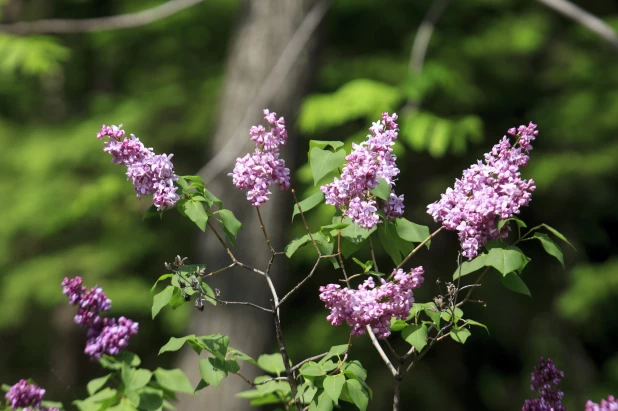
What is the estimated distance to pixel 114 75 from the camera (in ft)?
29.5

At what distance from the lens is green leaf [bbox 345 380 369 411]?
1.37 m

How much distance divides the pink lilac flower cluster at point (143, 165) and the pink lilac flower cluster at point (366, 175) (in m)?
0.32

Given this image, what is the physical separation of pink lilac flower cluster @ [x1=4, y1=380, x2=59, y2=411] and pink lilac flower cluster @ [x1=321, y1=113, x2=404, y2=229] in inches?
31.2

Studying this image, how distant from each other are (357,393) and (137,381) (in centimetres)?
61

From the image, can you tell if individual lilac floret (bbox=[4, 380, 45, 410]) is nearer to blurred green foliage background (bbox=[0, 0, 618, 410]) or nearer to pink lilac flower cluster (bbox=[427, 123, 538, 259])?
pink lilac flower cluster (bbox=[427, 123, 538, 259])

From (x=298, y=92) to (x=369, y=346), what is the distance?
9.29 ft

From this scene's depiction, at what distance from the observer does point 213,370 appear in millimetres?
1446

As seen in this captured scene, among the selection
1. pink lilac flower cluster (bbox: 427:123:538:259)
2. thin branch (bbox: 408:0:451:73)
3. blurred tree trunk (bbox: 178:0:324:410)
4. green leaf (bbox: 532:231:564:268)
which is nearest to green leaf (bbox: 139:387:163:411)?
pink lilac flower cluster (bbox: 427:123:538:259)

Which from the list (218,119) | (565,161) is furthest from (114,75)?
(565,161)

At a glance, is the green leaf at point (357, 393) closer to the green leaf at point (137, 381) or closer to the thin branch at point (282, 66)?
the green leaf at point (137, 381)

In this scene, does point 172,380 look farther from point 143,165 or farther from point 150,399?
point 143,165

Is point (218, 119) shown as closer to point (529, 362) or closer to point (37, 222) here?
point (37, 222)

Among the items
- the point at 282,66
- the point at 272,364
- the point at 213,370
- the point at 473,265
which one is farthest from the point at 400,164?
the point at 213,370

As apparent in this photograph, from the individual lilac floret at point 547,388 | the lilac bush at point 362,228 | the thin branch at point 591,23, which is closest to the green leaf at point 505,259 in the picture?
the lilac bush at point 362,228
